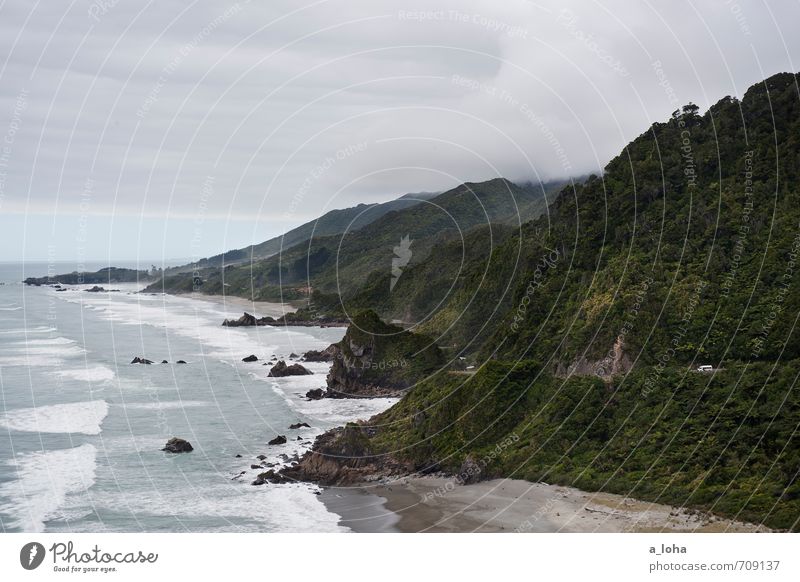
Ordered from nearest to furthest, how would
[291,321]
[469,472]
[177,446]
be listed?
[469,472] → [177,446] → [291,321]

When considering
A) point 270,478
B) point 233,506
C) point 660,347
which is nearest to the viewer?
point 233,506

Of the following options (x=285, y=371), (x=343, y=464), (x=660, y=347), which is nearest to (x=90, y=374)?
(x=285, y=371)

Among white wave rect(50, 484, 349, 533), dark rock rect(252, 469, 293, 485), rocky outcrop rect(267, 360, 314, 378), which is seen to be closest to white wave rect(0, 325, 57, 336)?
rocky outcrop rect(267, 360, 314, 378)

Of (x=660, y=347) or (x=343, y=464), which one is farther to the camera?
(x=660, y=347)

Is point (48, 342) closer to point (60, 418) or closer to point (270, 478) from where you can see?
point (60, 418)

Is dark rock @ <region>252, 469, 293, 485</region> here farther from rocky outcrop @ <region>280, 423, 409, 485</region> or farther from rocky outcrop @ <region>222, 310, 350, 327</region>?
rocky outcrop @ <region>222, 310, 350, 327</region>

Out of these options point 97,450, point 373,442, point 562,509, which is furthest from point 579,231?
point 97,450
